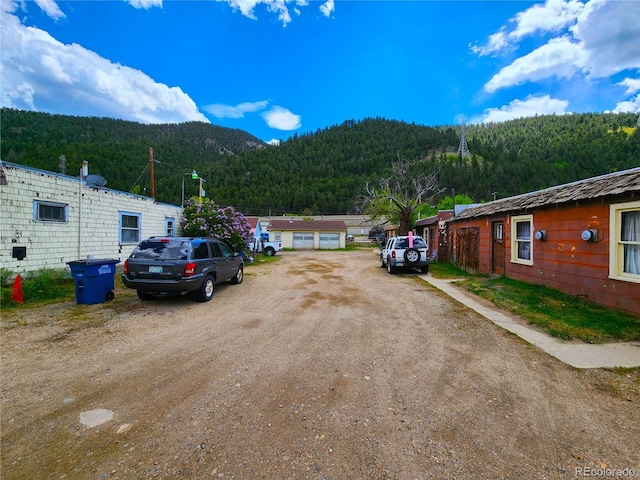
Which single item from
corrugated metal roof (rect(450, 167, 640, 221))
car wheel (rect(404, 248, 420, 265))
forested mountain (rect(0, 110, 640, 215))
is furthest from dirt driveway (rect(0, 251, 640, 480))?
forested mountain (rect(0, 110, 640, 215))

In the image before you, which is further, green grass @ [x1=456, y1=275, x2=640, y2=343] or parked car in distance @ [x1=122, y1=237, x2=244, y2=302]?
parked car in distance @ [x1=122, y1=237, x2=244, y2=302]

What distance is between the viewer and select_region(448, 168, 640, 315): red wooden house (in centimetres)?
629

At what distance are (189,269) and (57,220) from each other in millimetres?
6055

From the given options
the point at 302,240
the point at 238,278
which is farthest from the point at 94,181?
the point at 302,240

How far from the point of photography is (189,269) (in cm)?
716

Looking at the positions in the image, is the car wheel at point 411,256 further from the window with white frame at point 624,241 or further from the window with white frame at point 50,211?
the window with white frame at point 50,211

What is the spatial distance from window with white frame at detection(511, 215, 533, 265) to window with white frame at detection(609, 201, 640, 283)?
313cm

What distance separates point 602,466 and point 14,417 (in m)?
5.12

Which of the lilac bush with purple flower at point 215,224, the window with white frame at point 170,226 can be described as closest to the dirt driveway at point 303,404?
the window with white frame at point 170,226

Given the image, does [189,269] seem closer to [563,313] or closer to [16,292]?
[16,292]

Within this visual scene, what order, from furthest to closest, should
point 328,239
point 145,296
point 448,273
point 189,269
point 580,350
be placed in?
1. point 328,239
2. point 448,273
3. point 145,296
4. point 189,269
5. point 580,350

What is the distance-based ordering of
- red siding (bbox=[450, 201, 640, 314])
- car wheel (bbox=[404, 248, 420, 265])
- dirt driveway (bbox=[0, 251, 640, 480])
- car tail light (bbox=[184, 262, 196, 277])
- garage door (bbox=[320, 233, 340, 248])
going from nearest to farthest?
dirt driveway (bbox=[0, 251, 640, 480]) → red siding (bbox=[450, 201, 640, 314]) → car tail light (bbox=[184, 262, 196, 277]) → car wheel (bbox=[404, 248, 420, 265]) → garage door (bbox=[320, 233, 340, 248])

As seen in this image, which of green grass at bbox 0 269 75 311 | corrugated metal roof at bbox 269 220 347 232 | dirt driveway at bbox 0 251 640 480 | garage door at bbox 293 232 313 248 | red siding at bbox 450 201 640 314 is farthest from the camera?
garage door at bbox 293 232 313 248

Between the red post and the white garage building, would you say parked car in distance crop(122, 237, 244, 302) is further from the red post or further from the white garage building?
the white garage building
